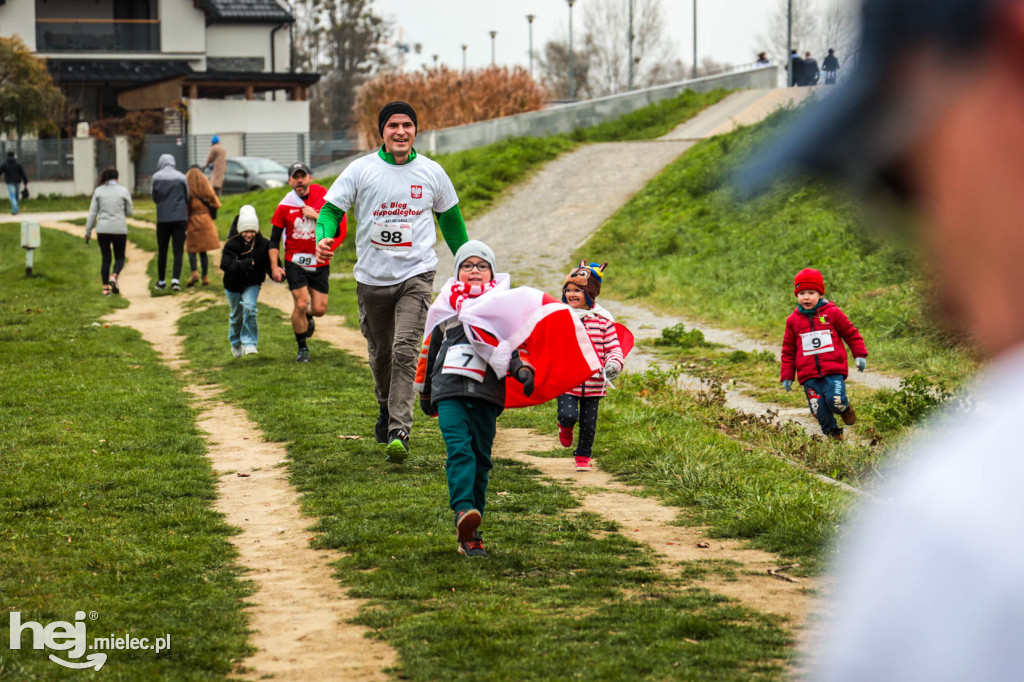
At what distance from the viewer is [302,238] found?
12641 millimetres

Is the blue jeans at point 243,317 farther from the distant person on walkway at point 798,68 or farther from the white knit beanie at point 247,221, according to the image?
the distant person on walkway at point 798,68

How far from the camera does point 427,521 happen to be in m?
6.83

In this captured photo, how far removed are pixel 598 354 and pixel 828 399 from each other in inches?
81.5

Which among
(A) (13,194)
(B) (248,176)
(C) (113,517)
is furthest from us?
(B) (248,176)

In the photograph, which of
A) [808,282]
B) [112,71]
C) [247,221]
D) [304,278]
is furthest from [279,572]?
[112,71]

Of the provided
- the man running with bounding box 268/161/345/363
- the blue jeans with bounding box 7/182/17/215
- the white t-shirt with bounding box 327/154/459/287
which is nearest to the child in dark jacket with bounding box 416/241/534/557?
the white t-shirt with bounding box 327/154/459/287

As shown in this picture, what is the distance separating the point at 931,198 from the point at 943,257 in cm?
5

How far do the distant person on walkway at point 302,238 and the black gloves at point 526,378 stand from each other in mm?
6527

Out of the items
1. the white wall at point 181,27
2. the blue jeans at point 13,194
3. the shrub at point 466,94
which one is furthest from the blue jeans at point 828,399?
the white wall at point 181,27

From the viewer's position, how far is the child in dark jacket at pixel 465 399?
19.4 feet

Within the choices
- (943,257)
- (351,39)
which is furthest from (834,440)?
(351,39)

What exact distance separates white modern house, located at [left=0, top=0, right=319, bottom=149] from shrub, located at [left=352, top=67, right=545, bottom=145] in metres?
14.4

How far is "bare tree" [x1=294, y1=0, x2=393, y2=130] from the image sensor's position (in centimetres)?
7381

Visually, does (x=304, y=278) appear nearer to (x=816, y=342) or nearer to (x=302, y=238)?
(x=302, y=238)
